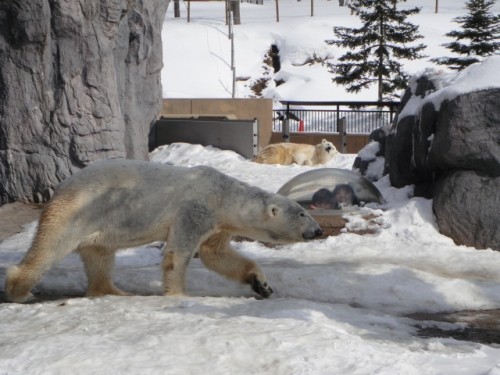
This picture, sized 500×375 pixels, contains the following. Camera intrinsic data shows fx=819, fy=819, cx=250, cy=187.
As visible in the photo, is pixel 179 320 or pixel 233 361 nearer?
pixel 233 361

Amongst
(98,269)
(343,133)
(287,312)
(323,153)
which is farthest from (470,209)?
(343,133)

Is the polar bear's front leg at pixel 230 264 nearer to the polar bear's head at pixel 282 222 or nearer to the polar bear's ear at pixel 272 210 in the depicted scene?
the polar bear's head at pixel 282 222

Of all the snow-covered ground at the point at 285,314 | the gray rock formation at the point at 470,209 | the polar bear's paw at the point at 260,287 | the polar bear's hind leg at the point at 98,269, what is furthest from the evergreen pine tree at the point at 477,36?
the polar bear's hind leg at the point at 98,269

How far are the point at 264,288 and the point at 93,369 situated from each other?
263 centimetres

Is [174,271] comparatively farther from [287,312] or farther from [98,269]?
[287,312]

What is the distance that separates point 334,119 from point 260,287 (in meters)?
21.3

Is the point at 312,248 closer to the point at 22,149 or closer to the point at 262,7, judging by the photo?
the point at 22,149

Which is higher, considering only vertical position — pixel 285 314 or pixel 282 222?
pixel 282 222

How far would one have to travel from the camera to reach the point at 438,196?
938 centimetres

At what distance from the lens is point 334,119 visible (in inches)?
1089

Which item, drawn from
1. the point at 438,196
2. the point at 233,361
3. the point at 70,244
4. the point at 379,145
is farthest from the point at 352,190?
the point at 233,361

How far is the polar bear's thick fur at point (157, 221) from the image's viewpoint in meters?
6.34

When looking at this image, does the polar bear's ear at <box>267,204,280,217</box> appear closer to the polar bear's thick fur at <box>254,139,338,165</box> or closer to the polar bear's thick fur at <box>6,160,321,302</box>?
the polar bear's thick fur at <box>6,160,321,302</box>

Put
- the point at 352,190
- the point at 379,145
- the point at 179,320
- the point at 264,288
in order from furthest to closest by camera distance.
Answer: the point at 379,145 < the point at 352,190 < the point at 264,288 < the point at 179,320
